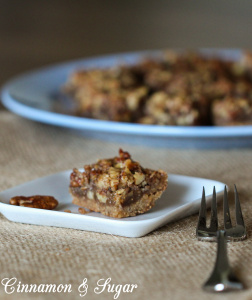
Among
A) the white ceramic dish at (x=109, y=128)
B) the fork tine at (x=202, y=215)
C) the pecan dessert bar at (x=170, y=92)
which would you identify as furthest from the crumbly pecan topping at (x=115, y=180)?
the pecan dessert bar at (x=170, y=92)

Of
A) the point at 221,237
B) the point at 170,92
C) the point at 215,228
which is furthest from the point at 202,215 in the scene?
the point at 170,92

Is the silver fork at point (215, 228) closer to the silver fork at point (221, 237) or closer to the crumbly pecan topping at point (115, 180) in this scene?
the silver fork at point (221, 237)

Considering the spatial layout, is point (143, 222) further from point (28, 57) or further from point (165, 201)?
point (28, 57)

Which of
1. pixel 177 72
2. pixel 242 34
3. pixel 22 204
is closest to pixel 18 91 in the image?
pixel 177 72

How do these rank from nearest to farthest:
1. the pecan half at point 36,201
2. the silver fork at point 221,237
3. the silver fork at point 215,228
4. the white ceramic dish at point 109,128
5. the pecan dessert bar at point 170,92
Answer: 1. the silver fork at point 221,237
2. the silver fork at point 215,228
3. the pecan half at point 36,201
4. the white ceramic dish at point 109,128
5. the pecan dessert bar at point 170,92

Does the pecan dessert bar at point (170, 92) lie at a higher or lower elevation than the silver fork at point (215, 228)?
lower

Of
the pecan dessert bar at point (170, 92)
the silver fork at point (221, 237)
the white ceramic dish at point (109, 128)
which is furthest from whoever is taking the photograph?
the pecan dessert bar at point (170, 92)

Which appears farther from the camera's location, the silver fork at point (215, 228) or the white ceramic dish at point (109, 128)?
the white ceramic dish at point (109, 128)
